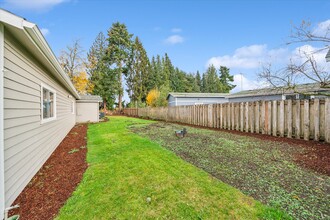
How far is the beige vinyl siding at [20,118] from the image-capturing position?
2484 millimetres

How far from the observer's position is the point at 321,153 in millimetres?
4016

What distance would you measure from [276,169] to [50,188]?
14.1 ft

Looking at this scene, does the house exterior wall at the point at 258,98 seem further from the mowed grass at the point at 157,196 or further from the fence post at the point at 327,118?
the mowed grass at the point at 157,196

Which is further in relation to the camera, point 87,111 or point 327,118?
point 87,111

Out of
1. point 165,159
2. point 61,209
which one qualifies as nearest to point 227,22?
point 165,159

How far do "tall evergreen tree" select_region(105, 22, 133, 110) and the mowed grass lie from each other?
Answer: 32.9m

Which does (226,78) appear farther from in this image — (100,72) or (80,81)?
(80,81)

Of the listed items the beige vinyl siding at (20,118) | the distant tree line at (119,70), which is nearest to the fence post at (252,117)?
the beige vinyl siding at (20,118)

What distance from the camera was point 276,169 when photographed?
333 cm

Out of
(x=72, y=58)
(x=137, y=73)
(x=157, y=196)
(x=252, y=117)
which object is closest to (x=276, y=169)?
(x=157, y=196)

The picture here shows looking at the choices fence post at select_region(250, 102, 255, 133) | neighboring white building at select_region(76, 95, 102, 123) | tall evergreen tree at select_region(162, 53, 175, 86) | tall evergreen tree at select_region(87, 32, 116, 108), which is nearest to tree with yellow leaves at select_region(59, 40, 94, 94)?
tall evergreen tree at select_region(87, 32, 116, 108)

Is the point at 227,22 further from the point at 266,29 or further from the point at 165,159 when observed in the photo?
the point at 165,159

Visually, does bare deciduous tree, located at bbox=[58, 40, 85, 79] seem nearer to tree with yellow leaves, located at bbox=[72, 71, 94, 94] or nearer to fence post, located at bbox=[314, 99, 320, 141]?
tree with yellow leaves, located at bbox=[72, 71, 94, 94]

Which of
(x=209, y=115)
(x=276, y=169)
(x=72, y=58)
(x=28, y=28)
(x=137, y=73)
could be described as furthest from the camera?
(x=137, y=73)
